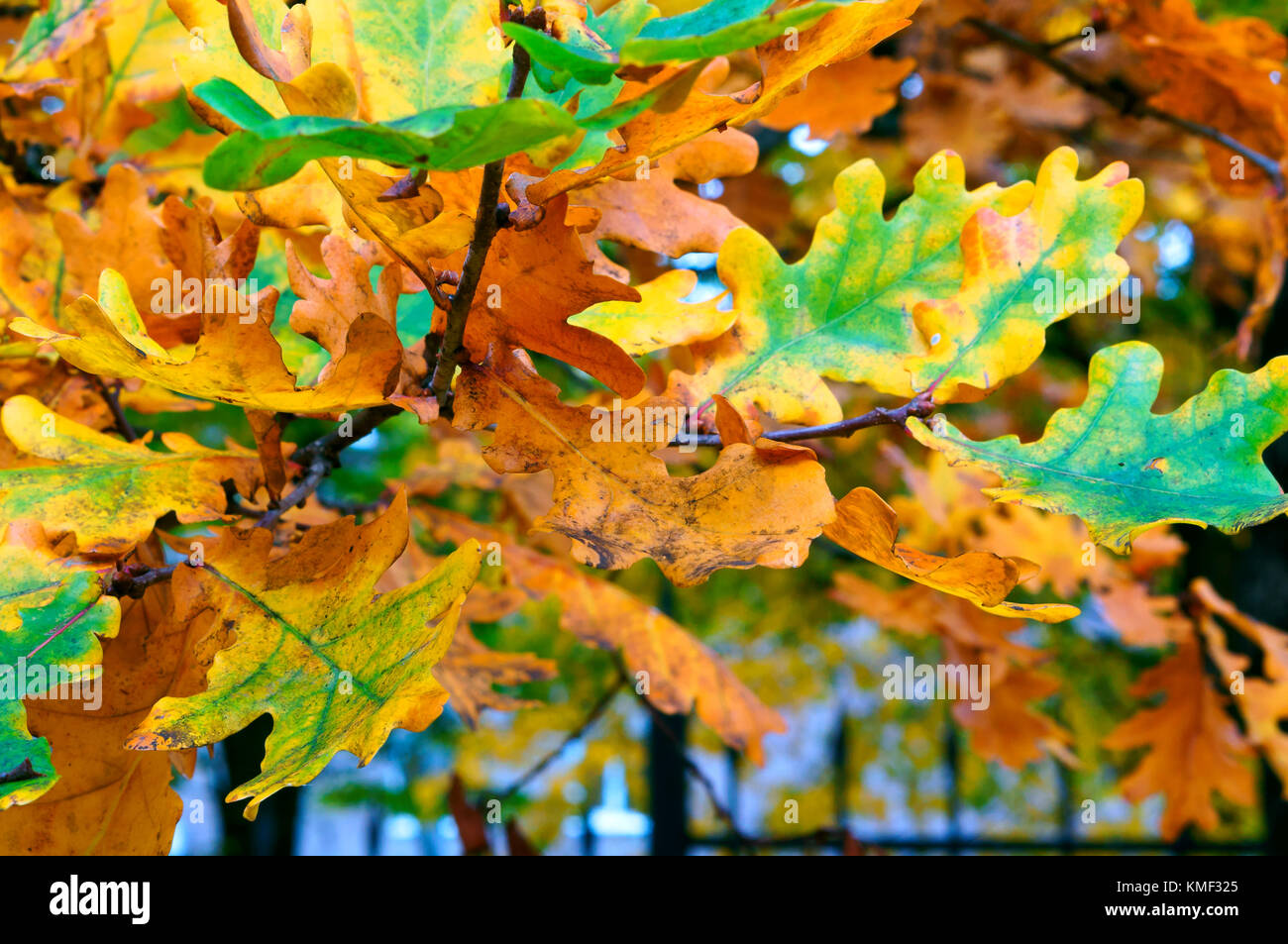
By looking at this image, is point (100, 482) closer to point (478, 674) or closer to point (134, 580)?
point (134, 580)

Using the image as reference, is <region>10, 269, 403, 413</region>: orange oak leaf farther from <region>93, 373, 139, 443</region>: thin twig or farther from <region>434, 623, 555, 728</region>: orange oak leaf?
<region>434, 623, 555, 728</region>: orange oak leaf

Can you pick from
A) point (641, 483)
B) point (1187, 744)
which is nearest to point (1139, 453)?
point (641, 483)

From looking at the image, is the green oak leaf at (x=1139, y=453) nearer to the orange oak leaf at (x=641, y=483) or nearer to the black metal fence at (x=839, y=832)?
the orange oak leaf at (x=641, y=483)

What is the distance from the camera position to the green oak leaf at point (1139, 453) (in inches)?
24.5

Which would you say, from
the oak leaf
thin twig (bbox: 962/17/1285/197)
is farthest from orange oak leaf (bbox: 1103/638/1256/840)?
the oak leaf

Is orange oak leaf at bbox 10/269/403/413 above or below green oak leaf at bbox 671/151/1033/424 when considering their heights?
below

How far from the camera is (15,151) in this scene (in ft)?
3.88

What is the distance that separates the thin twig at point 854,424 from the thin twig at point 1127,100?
136cm

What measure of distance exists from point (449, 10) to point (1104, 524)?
58 cm

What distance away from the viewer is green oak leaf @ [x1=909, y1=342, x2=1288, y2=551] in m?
0.62

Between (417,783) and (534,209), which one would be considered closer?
(534,209)

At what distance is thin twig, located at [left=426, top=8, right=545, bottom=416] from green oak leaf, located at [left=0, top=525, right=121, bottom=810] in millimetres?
280
